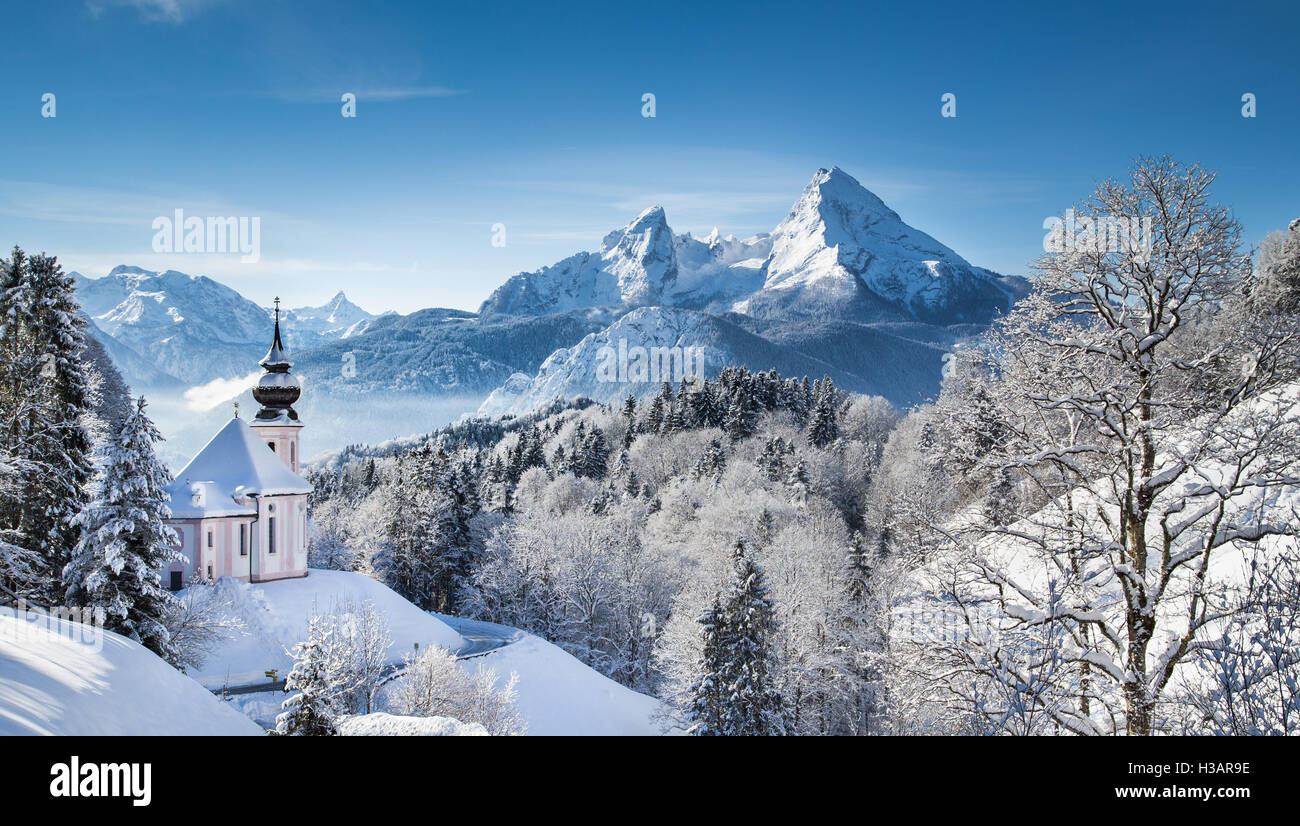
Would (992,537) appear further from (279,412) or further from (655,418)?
(655,418)

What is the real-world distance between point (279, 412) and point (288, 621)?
584 inches

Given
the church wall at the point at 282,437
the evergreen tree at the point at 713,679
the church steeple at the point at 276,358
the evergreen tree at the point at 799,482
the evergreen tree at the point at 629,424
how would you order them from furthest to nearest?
1. the evergreen tree at the point at 629,424
2. the evergreen tree at the point at 799,482
3. the church wall at the point at 282,437
4. the church steeple at the point at 276,358
5. the evergreen tree at the point at 713,679

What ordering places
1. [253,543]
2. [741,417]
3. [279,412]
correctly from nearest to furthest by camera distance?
[253,543] → [279,412] → [741,417]

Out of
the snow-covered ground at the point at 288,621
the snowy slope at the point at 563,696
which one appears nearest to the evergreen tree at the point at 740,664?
the snowy slope at the point at 563,696

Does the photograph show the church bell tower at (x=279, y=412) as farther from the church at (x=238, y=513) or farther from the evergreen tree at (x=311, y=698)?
→ the evergreen tree at (x=311, y=698)

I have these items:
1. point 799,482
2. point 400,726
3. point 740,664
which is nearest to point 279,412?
point 740,664

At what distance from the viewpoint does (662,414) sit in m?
82.4

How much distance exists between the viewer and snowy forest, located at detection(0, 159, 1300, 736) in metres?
7.59

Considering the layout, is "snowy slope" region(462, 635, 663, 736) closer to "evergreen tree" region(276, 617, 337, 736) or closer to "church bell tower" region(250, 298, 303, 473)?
"evergreen tree" region(276, 617, 337, 736)

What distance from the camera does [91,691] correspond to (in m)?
8.82

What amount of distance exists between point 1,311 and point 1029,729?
91.3 feet

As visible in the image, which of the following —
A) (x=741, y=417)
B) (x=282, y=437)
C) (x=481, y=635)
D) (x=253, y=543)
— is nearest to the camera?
(x=253, y=543)

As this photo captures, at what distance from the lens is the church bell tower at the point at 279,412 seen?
41188 millimetres
